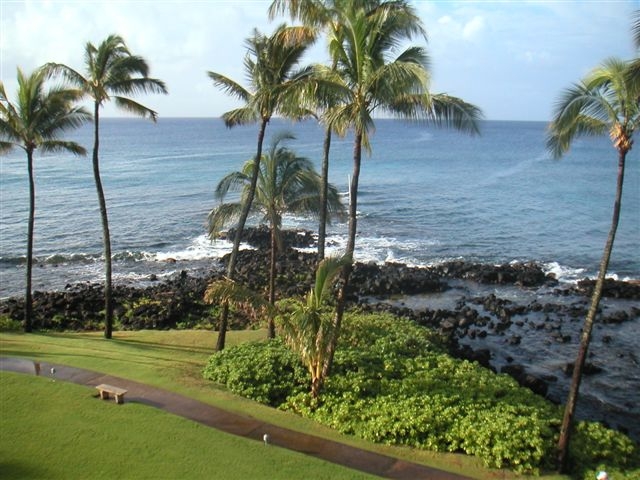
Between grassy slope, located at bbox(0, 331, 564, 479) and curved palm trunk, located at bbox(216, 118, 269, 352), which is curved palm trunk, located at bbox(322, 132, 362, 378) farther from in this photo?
curved palm trunk, located at bbox(216, 118, 269, 352)

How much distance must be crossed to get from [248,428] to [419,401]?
405 cm

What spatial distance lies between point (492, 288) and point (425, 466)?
23124 millimetres

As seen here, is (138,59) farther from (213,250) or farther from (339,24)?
(213,250)

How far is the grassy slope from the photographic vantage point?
41.3 ft

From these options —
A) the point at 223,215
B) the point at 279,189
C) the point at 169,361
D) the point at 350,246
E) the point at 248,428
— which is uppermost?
the point at 279,189

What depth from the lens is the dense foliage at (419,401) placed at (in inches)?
495

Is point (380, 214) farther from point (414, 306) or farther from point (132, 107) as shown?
point (132, 107)

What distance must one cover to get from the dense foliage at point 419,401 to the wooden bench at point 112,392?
8.66ft

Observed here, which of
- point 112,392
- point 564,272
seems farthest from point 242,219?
point 564,272

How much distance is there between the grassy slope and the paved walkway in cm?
27

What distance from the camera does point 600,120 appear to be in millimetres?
12039

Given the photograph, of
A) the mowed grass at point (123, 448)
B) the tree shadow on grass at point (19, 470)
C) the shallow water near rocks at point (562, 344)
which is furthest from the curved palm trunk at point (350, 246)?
the shallow water near rocks at point (562, 344)

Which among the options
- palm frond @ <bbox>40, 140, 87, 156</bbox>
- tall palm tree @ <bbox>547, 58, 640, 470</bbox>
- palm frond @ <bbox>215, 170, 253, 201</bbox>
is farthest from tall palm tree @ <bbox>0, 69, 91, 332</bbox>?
tall palm tree @ <bbox>547, 58, 640, 470</bbox>

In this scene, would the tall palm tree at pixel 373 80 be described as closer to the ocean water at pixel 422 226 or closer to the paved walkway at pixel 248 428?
the ocean water at pixel 422 226
